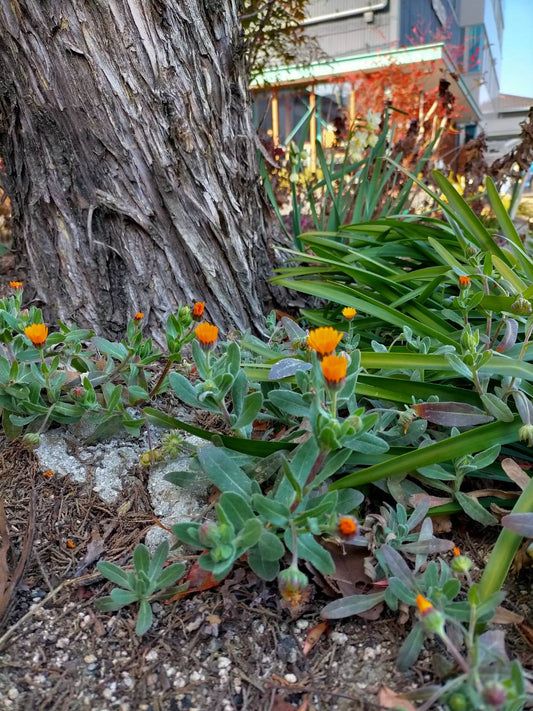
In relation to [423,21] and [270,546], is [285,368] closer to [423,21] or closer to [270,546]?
[270,546]

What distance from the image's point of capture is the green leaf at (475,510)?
3.46 feet

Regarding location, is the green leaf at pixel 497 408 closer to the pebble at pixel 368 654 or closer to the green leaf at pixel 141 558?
the pebble at pixel 368 654

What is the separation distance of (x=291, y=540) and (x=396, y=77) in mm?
7448

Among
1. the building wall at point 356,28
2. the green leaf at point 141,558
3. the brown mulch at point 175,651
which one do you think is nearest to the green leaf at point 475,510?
the brown mulch at point 175,651

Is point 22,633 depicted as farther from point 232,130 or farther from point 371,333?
point 232,130

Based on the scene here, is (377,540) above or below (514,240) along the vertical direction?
below

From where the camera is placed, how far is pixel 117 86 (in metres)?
1.56

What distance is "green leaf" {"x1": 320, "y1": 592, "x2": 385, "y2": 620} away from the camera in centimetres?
87

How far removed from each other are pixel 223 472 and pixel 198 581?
0.21 metres

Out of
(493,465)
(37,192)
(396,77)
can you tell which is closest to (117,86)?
(37,192)

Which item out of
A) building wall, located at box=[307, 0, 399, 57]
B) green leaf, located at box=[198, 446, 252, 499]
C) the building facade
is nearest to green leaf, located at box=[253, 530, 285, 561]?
green leaf, located at box=[198, 446, 252, 499]

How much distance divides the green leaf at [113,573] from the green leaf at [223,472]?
0.22 meters

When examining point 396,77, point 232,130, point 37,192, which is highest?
point 396,77

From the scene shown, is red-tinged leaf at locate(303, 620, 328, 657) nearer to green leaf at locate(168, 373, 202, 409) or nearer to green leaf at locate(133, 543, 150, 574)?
green leaf at locate(133, 543, 150, 574)
